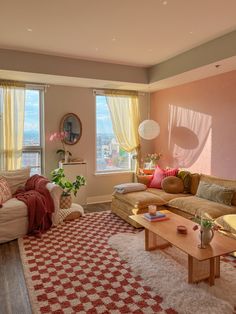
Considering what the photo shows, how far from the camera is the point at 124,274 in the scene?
2.67m

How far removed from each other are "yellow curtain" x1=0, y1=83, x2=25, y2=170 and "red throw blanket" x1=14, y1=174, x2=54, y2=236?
86cm

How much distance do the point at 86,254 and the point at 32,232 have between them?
106cm

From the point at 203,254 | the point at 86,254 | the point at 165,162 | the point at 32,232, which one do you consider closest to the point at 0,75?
the point at 32,232

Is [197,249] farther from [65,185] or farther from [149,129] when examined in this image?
[149,129]

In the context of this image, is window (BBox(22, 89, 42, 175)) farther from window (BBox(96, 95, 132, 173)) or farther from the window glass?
window (BBox(96, 95, 132, 173))

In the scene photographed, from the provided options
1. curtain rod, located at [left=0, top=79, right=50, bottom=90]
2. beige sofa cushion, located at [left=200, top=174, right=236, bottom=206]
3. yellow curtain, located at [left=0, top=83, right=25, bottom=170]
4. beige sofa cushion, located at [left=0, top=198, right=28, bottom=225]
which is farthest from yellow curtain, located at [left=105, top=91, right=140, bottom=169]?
beige sofa cushion, located at [left=0, top=198, right=28, bottom=225]

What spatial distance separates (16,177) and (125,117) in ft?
8.72

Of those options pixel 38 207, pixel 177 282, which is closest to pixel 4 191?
pixel 38 207

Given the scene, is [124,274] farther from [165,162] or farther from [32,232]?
[165,162]

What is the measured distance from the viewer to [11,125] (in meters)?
4.66

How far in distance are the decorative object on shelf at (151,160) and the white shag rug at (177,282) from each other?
244 cm

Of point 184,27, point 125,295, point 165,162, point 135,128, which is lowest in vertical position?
point 125,295

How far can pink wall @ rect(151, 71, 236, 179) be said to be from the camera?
411cm

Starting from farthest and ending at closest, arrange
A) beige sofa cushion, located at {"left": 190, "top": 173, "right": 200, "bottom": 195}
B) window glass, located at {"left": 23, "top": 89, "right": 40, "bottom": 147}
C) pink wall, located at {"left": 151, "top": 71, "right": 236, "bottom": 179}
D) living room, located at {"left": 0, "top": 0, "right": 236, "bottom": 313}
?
window glass, located at {"left": 23, "top": 89, "right": 40, "bottom": 147}
beige sofa cushion, located at {"left": 190, "top": 173, "right": 200, "bottom": 195}
pink wall, located at {"left": 151, "top": 71, "right": 236, "bottom": 179}
living room, located at {"left": 0, "top": 0, "right": 236, "bottom": 313}
